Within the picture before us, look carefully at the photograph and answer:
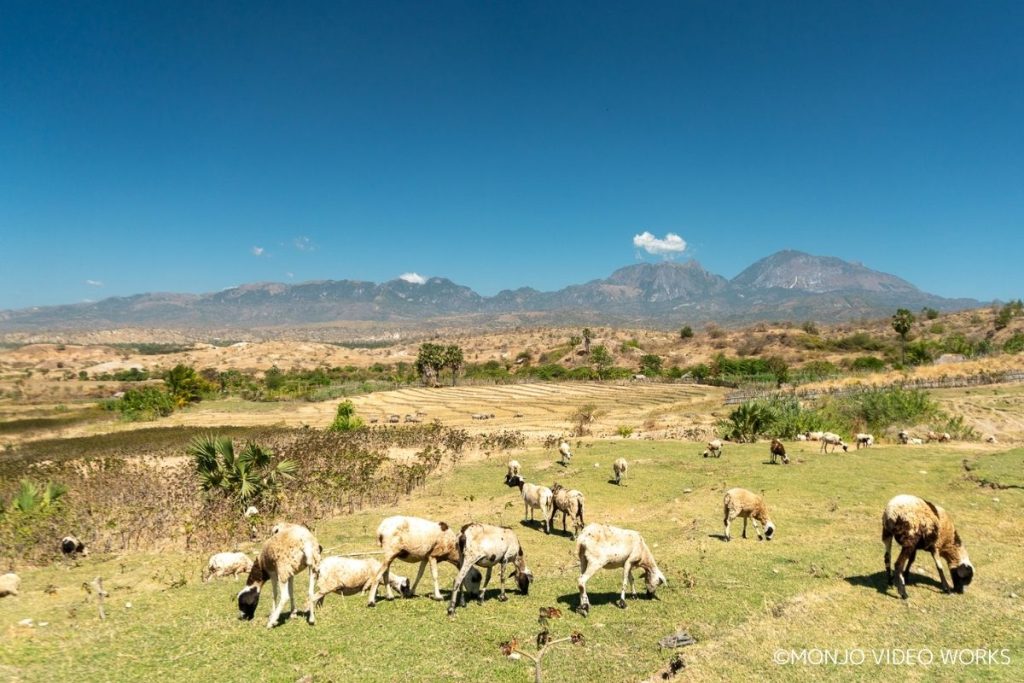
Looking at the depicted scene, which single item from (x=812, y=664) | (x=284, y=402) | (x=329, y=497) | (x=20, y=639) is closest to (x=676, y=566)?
(x=812, y=664)

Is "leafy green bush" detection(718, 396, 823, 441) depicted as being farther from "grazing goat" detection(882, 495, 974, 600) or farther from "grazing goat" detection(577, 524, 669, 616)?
"grazing goat" detection(577, 524, 669, 616)

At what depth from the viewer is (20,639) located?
866 cm

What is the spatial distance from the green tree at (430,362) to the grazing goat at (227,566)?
9157 centimetres

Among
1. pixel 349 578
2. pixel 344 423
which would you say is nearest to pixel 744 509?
pixel 349 578

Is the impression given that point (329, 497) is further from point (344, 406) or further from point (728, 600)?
point (344, 406)

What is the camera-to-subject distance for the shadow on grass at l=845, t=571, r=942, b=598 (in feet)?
34.3

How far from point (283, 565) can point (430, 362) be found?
96.5 m

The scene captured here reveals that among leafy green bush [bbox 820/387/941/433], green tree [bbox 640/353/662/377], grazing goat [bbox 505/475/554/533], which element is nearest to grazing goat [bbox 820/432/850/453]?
leafy green bush [bbox 820/387/941/433]

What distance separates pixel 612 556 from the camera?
1018cm

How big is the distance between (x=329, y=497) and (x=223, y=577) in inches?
328

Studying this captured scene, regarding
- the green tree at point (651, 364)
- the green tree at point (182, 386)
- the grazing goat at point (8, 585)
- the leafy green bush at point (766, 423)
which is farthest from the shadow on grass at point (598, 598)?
the green tree at point (651, 364)

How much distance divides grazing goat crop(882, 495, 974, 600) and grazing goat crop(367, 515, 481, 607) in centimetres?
896

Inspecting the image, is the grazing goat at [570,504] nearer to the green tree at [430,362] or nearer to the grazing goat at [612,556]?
the grazing goat at [612,556]

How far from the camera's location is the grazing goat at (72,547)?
15.2 metres
